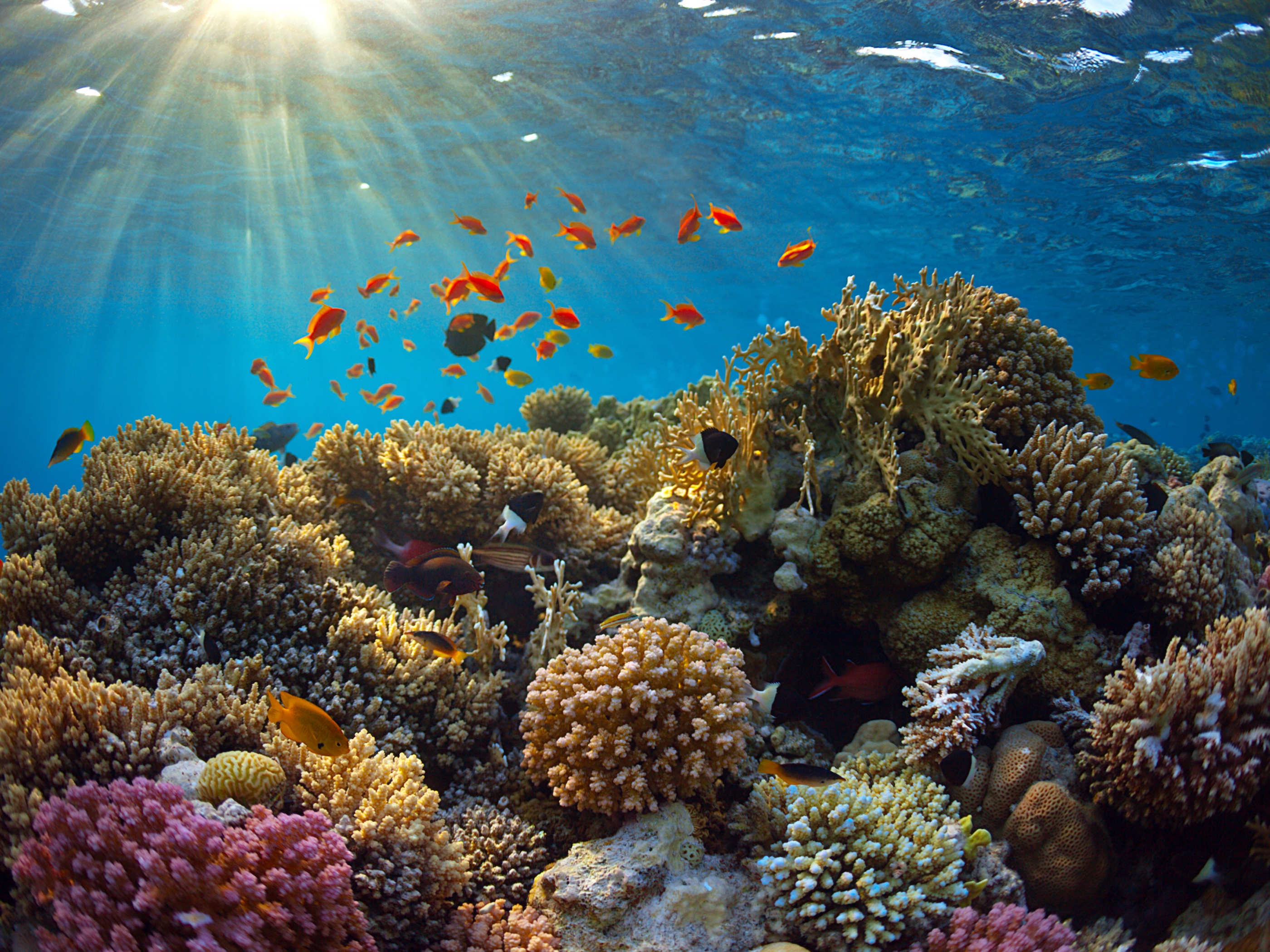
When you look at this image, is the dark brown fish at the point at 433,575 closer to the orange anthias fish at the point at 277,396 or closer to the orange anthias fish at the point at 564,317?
the orange anthias fish at the point at 564,317

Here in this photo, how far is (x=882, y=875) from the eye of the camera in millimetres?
2891

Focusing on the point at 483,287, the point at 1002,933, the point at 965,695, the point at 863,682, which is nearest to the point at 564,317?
the point at 483,287

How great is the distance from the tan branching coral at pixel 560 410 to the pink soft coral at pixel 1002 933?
7.68m

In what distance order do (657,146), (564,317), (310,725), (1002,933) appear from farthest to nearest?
(657,146) → (564,317) → (310,725) → (1002,933)

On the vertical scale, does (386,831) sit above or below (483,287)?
below

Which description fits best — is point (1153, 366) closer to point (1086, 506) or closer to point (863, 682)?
point (1086, 506)

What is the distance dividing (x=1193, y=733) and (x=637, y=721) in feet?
9.12

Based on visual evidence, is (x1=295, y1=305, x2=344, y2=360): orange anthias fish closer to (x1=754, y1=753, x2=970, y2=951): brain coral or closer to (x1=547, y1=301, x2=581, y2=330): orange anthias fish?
(x1=547, y1=301, x2=581, y2=330): orange anthias fish

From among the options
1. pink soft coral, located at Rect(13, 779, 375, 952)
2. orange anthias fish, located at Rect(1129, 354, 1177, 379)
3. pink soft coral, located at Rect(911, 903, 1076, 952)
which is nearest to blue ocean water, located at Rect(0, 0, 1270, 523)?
orange anthias fish, located at Rect(1129, 354, 1177, 379)

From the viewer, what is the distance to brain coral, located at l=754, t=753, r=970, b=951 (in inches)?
111

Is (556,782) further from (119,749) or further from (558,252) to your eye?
(558,252)

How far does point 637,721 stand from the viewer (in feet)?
10.9

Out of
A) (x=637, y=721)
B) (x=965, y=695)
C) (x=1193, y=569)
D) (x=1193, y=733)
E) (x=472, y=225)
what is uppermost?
(x=472, y=225)

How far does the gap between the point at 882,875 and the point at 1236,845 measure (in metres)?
1.81
